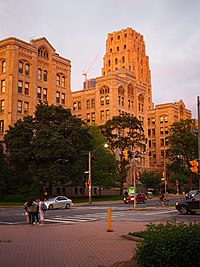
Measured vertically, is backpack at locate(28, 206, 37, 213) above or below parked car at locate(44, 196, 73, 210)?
above

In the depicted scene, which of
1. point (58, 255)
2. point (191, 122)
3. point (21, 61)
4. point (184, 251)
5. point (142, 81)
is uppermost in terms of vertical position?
point (142, 81)

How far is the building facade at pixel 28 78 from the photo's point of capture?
195 ft

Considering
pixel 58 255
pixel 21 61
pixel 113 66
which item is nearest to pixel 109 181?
pixel 21 61

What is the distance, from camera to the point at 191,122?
75375 mm

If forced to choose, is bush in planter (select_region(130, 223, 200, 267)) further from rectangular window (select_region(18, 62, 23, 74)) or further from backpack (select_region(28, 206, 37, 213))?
rectangular window (select_region(18, 62, 23, 74))

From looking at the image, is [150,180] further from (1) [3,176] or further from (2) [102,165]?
(1) [3,176]

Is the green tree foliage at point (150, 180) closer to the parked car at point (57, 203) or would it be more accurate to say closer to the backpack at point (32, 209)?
the parked car at point (57, 203)

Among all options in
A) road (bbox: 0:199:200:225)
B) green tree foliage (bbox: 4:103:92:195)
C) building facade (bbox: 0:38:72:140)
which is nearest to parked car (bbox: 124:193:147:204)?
A: green tree foliage (bbox: 4:103:92:195)

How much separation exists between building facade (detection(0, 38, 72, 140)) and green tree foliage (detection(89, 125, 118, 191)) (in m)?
11.5

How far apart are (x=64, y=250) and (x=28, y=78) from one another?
5477 centimetres

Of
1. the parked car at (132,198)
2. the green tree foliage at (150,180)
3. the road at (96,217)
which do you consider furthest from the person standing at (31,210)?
the green tree foliage at (150,180)

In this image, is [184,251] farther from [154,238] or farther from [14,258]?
[14,258]

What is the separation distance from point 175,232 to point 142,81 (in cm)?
12722

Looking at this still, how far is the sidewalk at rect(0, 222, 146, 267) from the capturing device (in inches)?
368
